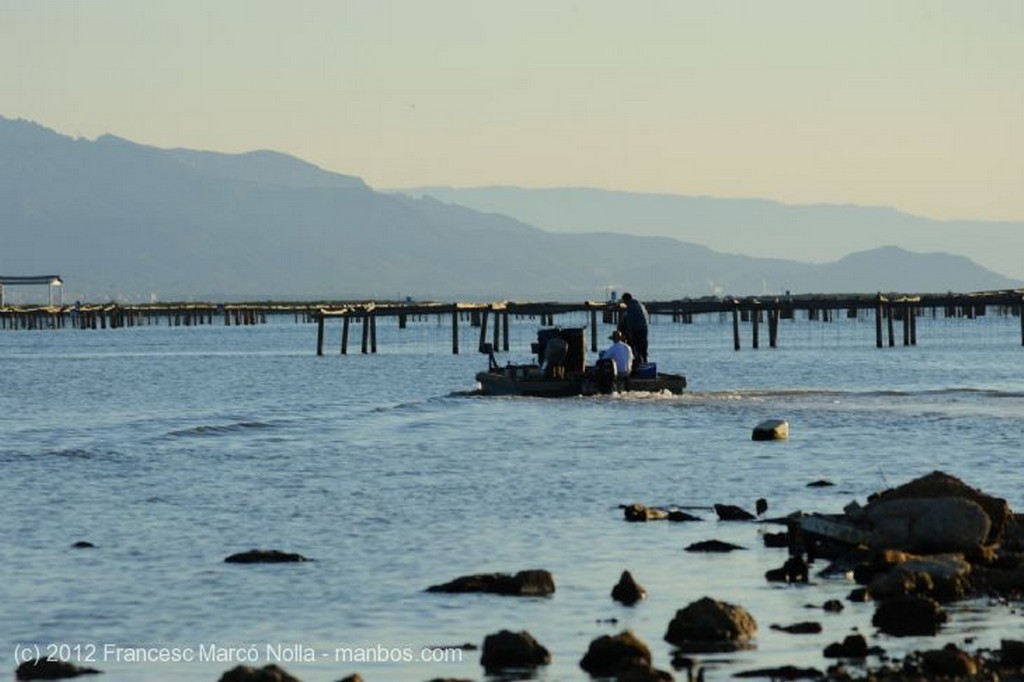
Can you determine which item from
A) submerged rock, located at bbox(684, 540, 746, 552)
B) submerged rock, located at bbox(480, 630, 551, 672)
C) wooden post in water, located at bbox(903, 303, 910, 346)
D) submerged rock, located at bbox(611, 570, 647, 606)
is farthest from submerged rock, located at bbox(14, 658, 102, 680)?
wooden post in water, located at bbox(903, 303, 910, 346)

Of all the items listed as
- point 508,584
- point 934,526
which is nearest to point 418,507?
point 508,584

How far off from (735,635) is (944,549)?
4768mm

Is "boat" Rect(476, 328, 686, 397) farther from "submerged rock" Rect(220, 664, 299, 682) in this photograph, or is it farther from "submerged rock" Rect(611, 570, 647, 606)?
"submerged rock" Rect(220, 664, 299, 682)

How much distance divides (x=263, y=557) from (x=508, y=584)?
14.3 feet

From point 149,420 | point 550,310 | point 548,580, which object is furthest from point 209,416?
point 550,310

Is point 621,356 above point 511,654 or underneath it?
above

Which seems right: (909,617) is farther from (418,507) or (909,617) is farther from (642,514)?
(418,507)

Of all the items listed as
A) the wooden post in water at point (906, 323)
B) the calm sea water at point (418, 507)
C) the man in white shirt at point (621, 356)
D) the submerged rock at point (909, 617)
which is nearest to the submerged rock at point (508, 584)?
the calm sea water at point (418, 507)

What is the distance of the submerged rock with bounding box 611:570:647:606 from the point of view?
75.4 feet

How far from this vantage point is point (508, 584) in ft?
76.9

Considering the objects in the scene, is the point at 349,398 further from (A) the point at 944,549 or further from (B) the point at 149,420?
(A) the point at 944,549

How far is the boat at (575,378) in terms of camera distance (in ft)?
195

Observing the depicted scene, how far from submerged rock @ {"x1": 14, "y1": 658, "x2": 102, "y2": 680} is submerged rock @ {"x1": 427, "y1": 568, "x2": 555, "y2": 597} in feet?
16.6

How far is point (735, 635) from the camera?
20297mm
